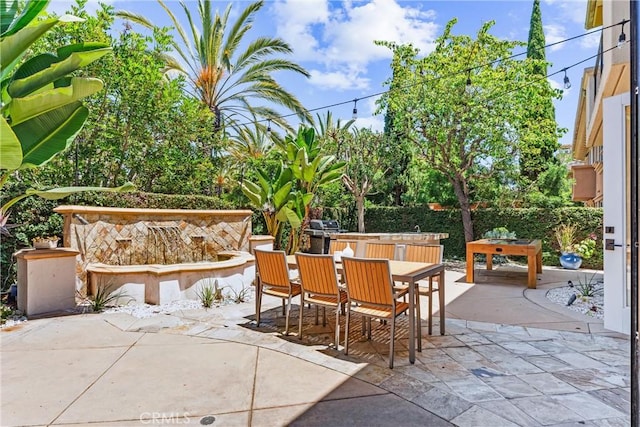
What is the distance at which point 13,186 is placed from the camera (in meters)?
5.35

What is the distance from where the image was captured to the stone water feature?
5500 mm

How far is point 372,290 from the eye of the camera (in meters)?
3.56

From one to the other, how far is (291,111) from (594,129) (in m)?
7.52

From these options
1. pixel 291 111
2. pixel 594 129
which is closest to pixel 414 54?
pixel 291 111

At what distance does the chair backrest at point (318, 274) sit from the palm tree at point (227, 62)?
295 inches

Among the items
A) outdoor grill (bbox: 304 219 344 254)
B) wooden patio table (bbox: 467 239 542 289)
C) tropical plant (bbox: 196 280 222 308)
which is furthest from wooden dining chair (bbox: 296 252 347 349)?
outdoor grill (bbox: 304 219 344 254)

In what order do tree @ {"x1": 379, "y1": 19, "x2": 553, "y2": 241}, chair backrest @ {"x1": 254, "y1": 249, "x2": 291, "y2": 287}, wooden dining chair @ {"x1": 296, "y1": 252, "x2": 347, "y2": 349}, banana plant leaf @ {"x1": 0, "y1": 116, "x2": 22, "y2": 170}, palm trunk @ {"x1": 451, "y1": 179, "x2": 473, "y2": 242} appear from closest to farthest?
banana plant leaf @ {"x1": 0, "y1": 116, "x2": 22, "y2": 170} → wooden dining chair @ {"x1": 296, "y1": 252, "x2": 347, "y2": 349} → chair backrest @ {"x1": 254, "y1": 249, "x2": 291, "y2": 287} → tree @ {"x1": 379, "y1": 19, "x2": 553, "y2": 241} → palm trunk @ {"x1": 451, "y1": 179, "x2": 473, "y2": 242}

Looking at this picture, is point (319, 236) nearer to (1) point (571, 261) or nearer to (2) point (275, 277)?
(1) point (571, 261)

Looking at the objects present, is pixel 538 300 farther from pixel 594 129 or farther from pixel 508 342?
pixel 594 129

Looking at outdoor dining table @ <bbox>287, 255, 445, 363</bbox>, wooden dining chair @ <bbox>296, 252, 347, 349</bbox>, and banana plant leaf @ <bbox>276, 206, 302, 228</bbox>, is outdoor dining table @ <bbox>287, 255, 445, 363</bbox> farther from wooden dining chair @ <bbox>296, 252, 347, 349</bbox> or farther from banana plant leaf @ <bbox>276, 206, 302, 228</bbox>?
banana plant leaf @ <bbox>276, 206, 302, 228</bbox>

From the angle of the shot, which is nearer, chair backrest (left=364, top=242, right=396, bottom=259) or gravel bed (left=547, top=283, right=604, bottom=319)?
gravel bed (left=547, top=283, right=604, bottom=319)

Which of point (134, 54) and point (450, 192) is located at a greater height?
point (134, 54)

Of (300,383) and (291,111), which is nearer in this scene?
(300,383)

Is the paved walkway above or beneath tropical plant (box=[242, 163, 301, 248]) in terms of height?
beneath
